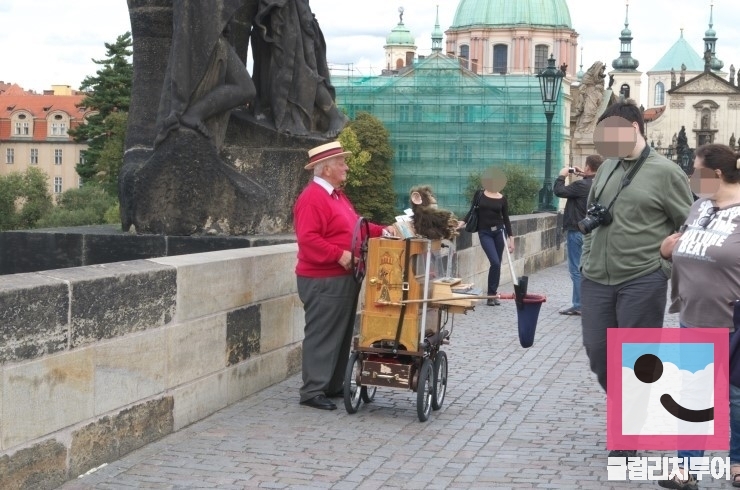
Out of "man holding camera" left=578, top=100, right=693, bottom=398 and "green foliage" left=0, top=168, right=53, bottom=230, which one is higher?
"man holding camera" left=578, top=100, right=693, bottom=398

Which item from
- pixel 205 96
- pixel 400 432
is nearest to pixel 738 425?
pixel 400 432

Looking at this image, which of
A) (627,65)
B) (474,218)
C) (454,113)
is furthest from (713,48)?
(474,218)

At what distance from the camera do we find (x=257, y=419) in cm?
842

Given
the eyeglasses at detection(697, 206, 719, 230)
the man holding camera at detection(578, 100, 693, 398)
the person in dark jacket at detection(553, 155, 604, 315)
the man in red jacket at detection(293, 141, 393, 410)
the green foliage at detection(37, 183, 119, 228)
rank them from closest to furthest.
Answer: the eyeglasses at detection(697, 206, 719, 230), the man holding camera at detection(578, 100, 693, 398), the man in red jacket at detection(293, 141, 393, 410), the person in dark jacket at detection(553, 155, 604, 315), the green foliage at detection(37, 183, 119, 228)

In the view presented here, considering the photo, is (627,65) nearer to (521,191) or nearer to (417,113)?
(417,113)

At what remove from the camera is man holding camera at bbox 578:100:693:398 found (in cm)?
732

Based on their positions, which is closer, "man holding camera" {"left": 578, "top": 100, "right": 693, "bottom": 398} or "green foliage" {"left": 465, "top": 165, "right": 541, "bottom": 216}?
"man holding camera" {"left": 578, "top": 100, "right": 693, "bottom": 398}

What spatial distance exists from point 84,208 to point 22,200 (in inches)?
1053

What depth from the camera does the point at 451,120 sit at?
101312mm

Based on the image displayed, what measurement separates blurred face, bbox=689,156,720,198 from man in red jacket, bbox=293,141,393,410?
2.44m

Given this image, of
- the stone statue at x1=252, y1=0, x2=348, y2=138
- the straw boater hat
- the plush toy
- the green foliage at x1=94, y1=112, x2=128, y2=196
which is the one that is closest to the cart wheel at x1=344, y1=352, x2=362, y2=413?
the plush toy

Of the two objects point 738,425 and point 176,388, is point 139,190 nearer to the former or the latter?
point 176,388

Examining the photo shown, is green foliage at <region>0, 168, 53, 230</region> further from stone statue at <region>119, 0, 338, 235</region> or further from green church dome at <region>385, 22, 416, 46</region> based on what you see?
stone statue at <region>119, 0, 338, 235</region>

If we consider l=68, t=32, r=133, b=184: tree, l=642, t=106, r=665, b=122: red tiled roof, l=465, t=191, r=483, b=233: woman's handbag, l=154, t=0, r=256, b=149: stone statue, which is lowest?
l=465, t=191, r=483, b=233: woman's handbag
